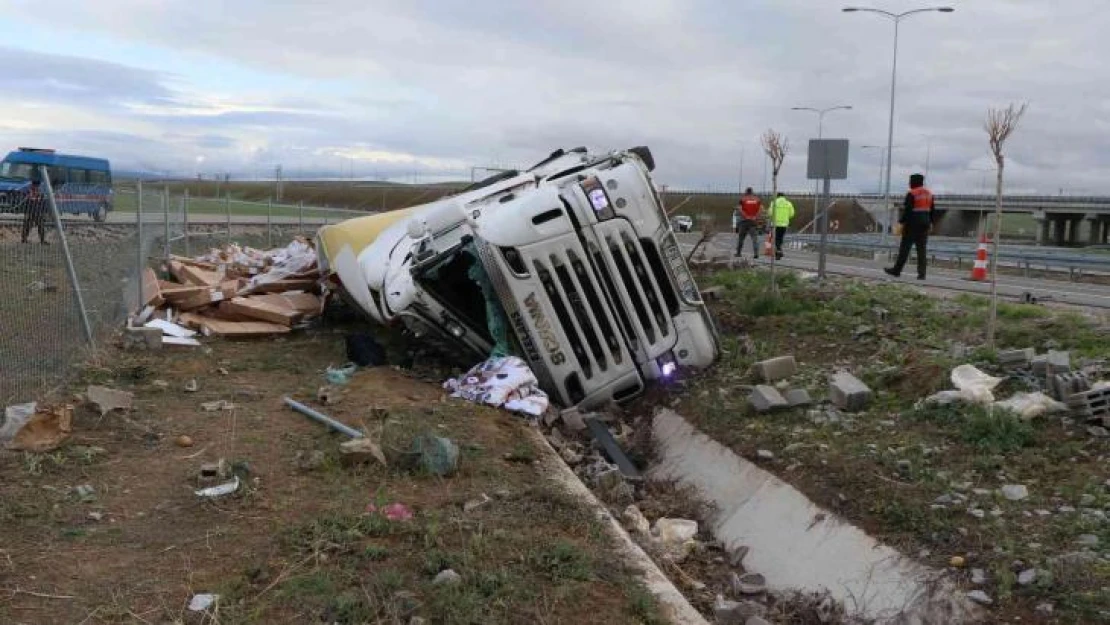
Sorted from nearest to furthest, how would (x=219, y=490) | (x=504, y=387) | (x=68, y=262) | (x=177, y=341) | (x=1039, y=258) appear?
(x=219, y=490)
(x=68, y=262)
(x=504, y=387)
(x=177, y=341)
(x=1039, y=258)

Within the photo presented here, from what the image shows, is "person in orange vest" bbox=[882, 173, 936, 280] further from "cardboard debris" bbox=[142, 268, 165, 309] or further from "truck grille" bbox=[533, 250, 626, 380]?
"cardboard debris" bbox=[142, 268, 165, 309]

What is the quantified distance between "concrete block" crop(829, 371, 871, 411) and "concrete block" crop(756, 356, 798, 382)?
35.0 inches

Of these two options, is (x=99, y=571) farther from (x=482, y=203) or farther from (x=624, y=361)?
(x=482, y=203)

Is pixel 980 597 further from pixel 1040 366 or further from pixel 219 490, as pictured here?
pixel 219 490

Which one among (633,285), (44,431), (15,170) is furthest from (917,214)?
(15,170)

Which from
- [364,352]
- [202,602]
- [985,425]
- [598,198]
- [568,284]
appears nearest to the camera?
[202,602]

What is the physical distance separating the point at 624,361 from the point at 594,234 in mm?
1224

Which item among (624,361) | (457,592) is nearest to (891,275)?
(624,361)

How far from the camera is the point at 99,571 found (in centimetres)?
393

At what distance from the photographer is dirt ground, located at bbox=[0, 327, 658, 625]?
12.2 ft

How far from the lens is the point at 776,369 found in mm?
8141

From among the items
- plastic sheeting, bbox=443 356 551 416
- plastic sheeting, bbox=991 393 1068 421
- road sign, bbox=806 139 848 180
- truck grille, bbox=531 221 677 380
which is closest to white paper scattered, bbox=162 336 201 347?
plastic sheeting, bbox=443 356 551 416

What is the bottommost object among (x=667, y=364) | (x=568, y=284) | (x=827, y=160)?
(x=667, y=364)

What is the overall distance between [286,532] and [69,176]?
30.4 meters
